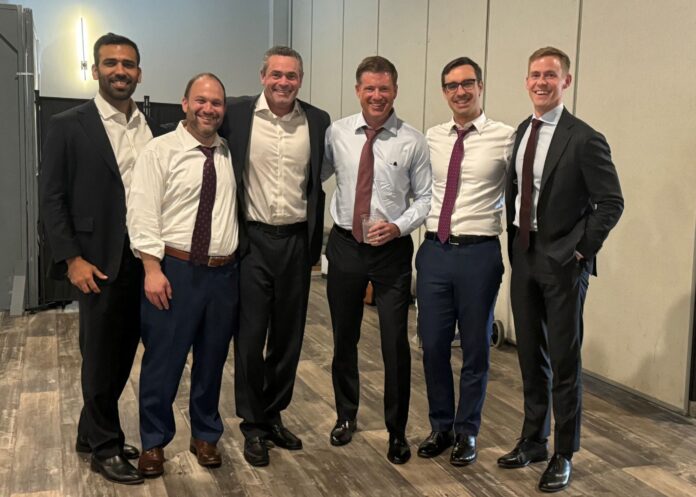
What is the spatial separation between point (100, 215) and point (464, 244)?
142 cm

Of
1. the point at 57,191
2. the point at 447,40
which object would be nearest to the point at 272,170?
the point at 57,191

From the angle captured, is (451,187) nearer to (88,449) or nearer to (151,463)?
(151,463)

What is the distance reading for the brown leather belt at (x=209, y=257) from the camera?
2.92 metres

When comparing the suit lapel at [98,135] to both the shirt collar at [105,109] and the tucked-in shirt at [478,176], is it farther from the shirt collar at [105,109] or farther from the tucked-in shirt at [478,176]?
the tucked-in shirt at [478,176]

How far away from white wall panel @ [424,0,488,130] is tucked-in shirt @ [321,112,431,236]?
2.75 metres

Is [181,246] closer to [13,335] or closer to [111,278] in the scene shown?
[111,278]

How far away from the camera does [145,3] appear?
9.94 m

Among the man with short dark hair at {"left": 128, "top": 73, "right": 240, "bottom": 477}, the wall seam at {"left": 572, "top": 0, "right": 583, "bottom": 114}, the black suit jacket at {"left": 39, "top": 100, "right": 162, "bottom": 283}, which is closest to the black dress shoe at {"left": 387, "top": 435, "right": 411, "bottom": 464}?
the man with short dark hair at {"left": 128, "top": 73, "right": 240, "bottom": 477}

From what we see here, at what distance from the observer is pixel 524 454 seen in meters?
3.25

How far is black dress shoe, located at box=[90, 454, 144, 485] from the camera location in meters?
3.01

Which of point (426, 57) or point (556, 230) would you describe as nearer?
point (556, 230)

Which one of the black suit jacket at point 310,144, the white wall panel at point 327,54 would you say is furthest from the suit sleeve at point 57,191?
the white wall panel at point 327,54

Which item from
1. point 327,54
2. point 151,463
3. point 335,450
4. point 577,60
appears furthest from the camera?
point 327,54

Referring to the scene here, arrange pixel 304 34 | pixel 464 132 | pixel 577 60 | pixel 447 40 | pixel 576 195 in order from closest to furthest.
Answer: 1. pixel 576 195
2. pixel 464 132
3. pixel 577 60
4. pixel 447 40
5. pixel 304 34
